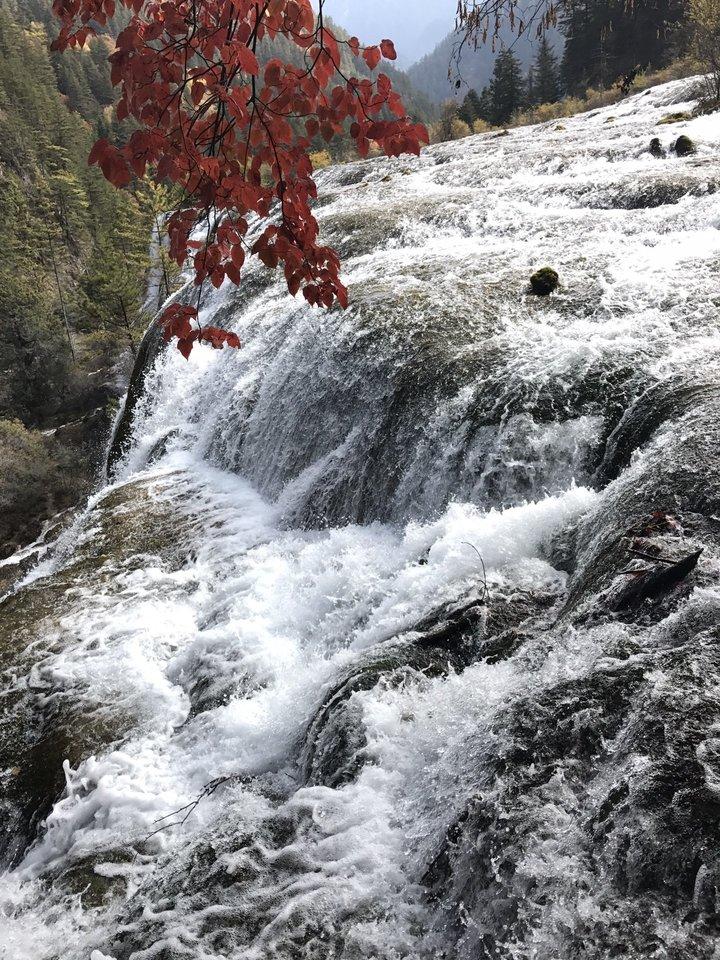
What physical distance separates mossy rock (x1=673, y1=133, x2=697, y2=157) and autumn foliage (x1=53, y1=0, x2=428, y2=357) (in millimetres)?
12093

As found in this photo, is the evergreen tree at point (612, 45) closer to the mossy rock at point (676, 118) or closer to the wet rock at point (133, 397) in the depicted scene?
the mossy rock at point (676, 118)

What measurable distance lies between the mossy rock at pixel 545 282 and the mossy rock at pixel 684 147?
630cm

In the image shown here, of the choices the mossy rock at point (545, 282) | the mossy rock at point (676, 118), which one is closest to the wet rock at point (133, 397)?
the mossy rock at point (545, 282)

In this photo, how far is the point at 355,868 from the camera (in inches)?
109

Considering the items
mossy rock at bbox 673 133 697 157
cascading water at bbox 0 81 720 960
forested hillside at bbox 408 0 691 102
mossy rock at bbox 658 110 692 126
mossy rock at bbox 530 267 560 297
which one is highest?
forested hillside at bbox 408 0 691 102

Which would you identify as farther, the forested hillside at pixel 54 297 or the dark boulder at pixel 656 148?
the forested hillside at pixel 54 297

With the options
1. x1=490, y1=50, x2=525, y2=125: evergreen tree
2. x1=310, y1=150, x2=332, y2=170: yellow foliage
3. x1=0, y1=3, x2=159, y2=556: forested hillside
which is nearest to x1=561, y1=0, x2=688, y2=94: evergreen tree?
x1=490, y1=50, x2=525, y2=125: evergreen tree

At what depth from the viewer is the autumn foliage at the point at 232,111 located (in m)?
1.71

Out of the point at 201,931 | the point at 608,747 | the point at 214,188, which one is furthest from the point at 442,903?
the point at 214,188

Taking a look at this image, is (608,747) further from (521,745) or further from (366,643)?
(366,643)

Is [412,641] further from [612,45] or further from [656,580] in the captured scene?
[612,45]

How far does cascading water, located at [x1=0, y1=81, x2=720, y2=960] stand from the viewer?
2.39 meters

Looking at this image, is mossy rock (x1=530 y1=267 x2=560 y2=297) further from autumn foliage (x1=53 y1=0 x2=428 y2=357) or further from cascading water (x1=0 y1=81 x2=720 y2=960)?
autumn foliage (x1=53 y1=0 x2=428 y2=357)

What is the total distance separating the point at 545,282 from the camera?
7.54 m
